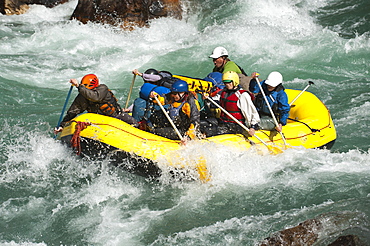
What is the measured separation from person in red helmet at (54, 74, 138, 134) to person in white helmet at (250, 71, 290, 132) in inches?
79.8

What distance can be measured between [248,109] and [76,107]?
271 centimetres

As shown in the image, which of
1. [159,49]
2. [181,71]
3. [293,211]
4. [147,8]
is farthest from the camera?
[147,8]

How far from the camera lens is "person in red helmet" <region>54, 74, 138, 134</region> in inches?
278

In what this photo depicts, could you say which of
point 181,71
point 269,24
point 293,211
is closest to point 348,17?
point 269,24

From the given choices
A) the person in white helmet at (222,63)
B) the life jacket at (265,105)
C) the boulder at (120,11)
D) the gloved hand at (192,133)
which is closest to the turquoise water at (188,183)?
the gloved hand at (192,133)

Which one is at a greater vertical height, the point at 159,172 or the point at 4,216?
the point at 159,172

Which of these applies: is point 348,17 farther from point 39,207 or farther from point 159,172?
point 39,207

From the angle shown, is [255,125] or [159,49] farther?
[159,49]

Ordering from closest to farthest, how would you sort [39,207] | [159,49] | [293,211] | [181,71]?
[293,211]
[39,207]
[181,71]
[159,49]

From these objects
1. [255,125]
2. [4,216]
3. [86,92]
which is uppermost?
[86,92]

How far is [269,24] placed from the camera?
14250 millimetres

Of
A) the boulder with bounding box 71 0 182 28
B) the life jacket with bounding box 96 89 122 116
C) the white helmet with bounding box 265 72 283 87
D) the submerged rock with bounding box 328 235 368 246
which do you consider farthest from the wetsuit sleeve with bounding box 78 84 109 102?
the boulder with bounding box 71 0 182 28

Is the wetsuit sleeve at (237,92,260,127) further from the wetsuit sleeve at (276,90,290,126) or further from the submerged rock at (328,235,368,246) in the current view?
the submerged rock at (328,235,368,246)

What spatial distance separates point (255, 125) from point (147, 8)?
29.4ft
